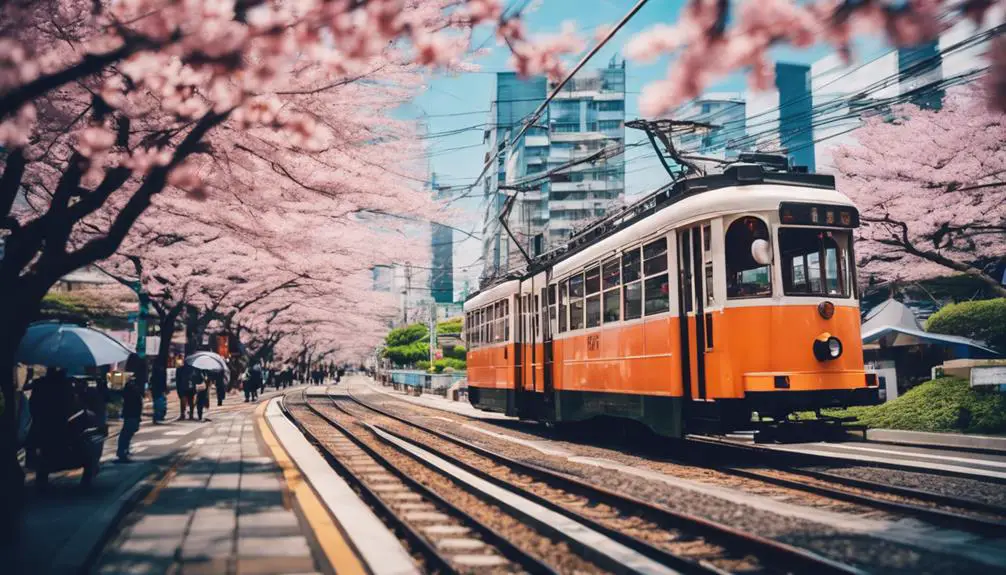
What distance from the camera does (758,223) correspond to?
32.2 ft

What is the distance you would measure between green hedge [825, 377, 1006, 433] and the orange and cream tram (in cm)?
566

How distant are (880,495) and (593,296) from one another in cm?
578

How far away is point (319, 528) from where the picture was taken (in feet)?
21.0

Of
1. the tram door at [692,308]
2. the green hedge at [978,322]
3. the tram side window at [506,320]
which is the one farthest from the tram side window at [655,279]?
the green hedge at [978,322]

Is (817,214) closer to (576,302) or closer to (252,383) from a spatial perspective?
(576,302)

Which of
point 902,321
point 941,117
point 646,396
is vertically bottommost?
point 646,396

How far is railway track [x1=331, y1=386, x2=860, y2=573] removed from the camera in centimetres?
523

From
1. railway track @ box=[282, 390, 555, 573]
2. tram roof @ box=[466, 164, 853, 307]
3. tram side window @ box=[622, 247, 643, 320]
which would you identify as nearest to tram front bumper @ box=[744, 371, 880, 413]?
tram roof @ box=[466, 164, 853, 307]

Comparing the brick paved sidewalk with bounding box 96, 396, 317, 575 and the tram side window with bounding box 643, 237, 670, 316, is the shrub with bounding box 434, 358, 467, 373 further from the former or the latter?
the brick paved sidewalk with bounding box 96, 396, 317, 575

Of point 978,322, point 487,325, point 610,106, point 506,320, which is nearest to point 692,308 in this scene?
point 506,320

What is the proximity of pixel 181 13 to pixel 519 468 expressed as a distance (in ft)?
23.7

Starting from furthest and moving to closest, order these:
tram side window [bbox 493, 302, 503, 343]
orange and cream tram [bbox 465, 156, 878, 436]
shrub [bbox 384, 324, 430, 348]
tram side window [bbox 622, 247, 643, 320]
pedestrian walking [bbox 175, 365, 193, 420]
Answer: shrub [bbox 384, 324, 430, 348] < pedestrian walking [bbox 175, 365, 193, 420] < tram side window [bbox 493, 302, 503, 343] < tram side window [bbox 622, 247, 643, 320] < orange and cream tram [bbox 465, 156, 878, 436]

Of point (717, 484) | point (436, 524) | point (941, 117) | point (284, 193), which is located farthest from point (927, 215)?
point (436, 524)

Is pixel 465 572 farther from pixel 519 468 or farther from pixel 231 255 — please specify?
pixel 231 255
